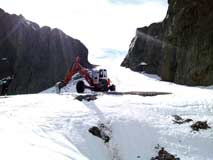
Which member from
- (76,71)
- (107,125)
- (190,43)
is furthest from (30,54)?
(107,125)

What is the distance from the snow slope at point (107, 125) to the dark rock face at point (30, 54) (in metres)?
89.5

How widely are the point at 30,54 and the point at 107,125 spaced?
343 feet

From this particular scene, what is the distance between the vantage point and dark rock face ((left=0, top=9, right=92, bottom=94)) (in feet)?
384

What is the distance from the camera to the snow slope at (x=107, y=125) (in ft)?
57.1

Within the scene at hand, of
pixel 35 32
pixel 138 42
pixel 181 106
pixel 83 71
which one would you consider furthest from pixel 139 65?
pixel 181 106

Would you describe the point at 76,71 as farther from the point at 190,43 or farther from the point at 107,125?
the point at 190,43

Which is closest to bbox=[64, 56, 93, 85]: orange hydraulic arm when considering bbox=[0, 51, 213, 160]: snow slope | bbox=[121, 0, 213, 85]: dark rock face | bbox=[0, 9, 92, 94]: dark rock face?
bbox=[0, 51, 213, 160]: snow slope

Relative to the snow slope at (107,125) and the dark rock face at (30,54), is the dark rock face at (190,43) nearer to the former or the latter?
the snow slope at (107,125)

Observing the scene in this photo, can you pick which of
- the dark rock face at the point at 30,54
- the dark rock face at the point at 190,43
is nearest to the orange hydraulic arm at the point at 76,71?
the dark rock face at the point at 190,43

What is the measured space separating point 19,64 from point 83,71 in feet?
297

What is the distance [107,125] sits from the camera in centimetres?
2170

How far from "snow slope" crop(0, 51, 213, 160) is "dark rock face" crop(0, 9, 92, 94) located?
294 ft

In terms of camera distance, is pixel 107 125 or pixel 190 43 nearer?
pixel 107 125

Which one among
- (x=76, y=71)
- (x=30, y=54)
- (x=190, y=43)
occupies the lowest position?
(x=76, y=71)
